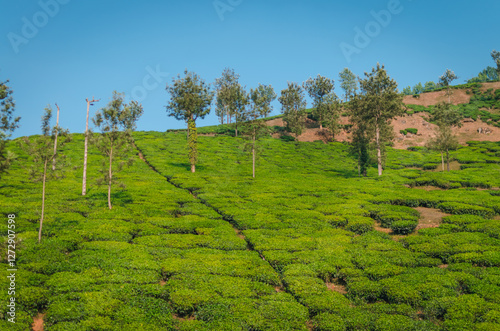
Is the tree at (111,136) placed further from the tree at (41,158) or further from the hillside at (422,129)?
the hillside at (422,129)

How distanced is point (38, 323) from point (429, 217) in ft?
105

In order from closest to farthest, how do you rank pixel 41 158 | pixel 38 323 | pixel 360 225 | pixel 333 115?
pixel 38 323 → pixel 41 158 → pixel 360 225 → pixel 333 115

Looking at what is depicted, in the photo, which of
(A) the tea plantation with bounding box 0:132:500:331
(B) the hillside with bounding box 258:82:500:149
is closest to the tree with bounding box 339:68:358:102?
(B) the hillside with bounding box 258:82:500:149

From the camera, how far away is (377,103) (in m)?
56.5

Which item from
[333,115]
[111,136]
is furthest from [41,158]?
[333,115]

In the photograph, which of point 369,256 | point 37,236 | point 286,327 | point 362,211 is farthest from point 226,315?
point 362,211

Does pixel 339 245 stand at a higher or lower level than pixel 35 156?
lower

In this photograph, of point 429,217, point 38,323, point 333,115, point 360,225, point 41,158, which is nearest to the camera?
point 38,323

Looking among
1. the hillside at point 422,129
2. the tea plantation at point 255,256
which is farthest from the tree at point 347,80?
the tea plantation at point 255,256

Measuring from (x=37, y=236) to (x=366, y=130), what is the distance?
166ft

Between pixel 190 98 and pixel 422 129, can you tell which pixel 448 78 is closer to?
pixel 422 129

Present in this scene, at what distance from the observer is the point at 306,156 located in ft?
240

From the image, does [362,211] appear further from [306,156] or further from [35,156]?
[306,156]

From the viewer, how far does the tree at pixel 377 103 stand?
56.2 meters
